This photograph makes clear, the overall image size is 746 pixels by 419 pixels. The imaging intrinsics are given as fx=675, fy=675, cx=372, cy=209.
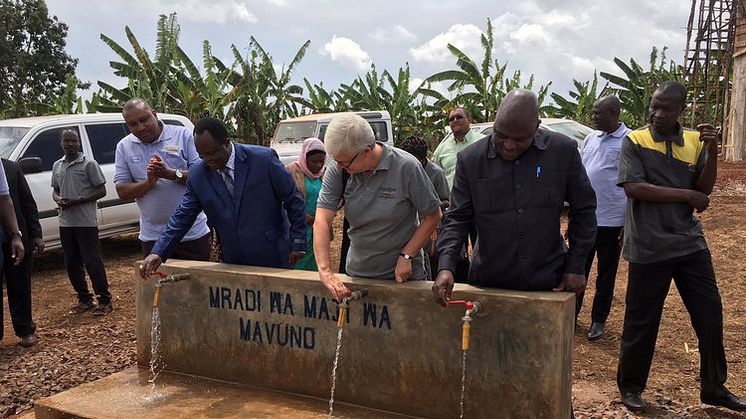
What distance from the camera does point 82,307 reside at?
263 inches

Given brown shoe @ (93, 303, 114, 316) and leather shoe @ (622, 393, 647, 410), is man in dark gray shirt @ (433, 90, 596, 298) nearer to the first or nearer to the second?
leather shoe @ (622, 393, 647, 410)

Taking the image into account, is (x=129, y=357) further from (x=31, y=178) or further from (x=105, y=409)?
(x=31, y=178)

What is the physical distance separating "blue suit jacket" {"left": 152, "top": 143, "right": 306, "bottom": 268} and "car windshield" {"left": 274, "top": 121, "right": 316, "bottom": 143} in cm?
874

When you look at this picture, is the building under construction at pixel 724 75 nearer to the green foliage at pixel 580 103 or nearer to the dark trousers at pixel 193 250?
the green foliage at pixel 580 103

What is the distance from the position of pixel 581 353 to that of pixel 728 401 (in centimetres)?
134

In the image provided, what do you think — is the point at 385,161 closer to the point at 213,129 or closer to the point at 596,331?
the point at 213,129

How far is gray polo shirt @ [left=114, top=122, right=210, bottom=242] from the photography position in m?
4.76

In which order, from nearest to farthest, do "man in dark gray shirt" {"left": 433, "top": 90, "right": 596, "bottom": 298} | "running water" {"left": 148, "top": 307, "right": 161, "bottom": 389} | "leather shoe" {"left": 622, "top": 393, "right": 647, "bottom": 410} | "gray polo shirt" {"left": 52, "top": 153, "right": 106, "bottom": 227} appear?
"man in dark gray shirt" {"left": 433, "top": 90, "right": 596, "bottom": 298} < "leather shoe" {"left": 622, "top": 393, "right": 647, "bottom": 410} < "running water" {"left": 148, "top": 307, "right": 161, "bottom": 389} < "gray polo shirt" {"left": 52, "top": 153, "right": 106, "bottom": 227}

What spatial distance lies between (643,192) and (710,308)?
0.74 meters

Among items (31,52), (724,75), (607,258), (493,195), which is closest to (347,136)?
(493,195)

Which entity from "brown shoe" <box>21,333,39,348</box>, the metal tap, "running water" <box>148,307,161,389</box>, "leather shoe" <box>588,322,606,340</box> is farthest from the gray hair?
"brown shoe" <box>21,333,39,348</box>

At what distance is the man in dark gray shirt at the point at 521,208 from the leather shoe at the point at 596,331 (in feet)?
7.82

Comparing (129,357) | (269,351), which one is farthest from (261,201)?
(129,357)

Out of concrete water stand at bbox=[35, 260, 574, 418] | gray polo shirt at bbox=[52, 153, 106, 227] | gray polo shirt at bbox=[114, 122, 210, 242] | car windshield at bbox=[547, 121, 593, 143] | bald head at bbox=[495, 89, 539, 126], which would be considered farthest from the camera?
car windshield at bbox=[547, 121, 593, 143]
